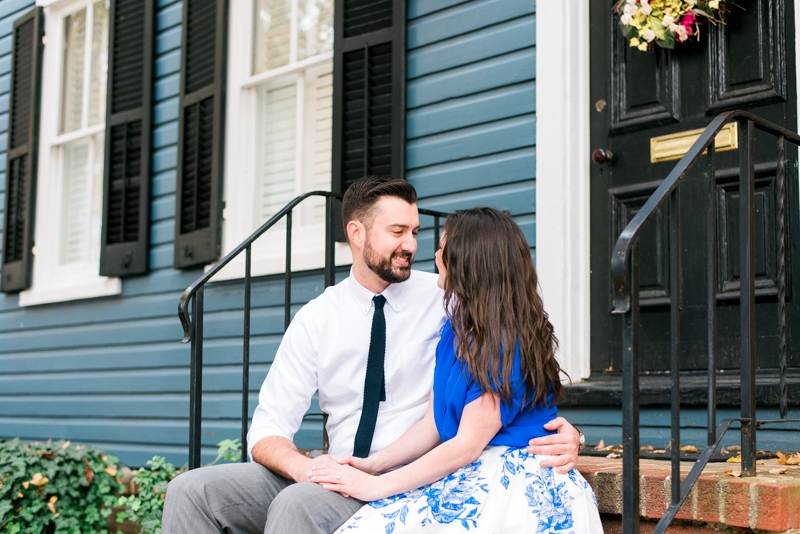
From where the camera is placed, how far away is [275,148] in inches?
192

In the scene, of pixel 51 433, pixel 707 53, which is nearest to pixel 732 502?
pixel 707 53

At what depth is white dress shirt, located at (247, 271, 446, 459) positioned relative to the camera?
248 cm

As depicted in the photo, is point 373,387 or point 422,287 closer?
point 373,387

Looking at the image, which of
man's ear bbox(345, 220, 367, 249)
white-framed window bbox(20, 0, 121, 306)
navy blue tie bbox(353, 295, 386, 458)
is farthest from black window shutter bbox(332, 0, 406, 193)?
white-framed window bbox(20, 0, 121, 306)

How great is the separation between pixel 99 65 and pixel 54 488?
3.29 meters

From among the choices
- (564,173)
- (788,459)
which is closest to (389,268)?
(564,173)

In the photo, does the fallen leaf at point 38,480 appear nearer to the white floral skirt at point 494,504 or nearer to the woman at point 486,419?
the woman at point 486,419

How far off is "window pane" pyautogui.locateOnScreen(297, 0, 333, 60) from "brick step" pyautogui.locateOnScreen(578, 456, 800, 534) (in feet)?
10.4

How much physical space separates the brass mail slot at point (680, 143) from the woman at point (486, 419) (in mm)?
1414

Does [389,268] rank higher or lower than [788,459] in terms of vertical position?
higher

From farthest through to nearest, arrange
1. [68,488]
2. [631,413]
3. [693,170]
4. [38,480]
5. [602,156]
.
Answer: [68,488] < [38,480] < [602,156] < [693,170] < [631,413]

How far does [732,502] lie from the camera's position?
1.99 m

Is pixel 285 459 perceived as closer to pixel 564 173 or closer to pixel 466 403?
pixel 466 403

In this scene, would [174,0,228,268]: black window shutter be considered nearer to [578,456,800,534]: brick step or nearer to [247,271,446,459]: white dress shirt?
[247,271,446,459]: white dress shirt
